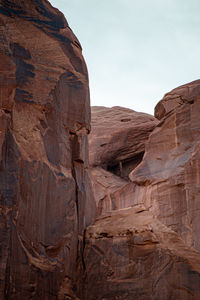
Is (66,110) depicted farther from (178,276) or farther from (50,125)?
(178,276)

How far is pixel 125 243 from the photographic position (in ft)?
30.6

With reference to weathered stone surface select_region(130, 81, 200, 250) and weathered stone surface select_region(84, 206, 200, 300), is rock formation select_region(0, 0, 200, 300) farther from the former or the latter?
weathered stone surface select_region(130, 81, 200, 250)

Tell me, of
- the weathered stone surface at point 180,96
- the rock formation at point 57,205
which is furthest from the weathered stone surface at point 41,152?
the weathered stone surface at point 180,96

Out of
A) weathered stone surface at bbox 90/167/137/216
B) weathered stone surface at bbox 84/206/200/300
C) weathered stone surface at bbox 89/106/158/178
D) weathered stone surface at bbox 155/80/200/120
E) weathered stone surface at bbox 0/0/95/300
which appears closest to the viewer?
weathered stone surface at bbox 0/0/95/300

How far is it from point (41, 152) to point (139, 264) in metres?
2.99

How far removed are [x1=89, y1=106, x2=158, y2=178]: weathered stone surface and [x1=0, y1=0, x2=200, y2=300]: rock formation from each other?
10.4m

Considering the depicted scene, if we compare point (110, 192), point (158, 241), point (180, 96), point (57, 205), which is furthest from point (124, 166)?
point (57, 205)

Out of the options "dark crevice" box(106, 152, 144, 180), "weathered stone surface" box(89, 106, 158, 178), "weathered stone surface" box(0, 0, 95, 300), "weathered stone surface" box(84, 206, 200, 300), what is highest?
"weathered stone surface" box(89, 106, 158, 178)

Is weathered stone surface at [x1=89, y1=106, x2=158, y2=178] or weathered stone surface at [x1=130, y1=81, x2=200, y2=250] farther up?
weathered stone surface at [x1=89, y1=106, x2=158, y2=178]

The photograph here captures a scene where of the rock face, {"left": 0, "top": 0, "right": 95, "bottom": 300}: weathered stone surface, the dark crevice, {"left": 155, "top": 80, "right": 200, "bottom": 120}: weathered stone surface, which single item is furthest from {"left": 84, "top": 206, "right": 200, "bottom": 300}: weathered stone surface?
the dark crevice

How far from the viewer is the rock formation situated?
7973mm

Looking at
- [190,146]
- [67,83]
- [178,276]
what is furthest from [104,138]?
[178,276]

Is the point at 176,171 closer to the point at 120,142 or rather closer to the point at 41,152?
the point at 120,142

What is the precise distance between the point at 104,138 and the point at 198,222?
749cm
